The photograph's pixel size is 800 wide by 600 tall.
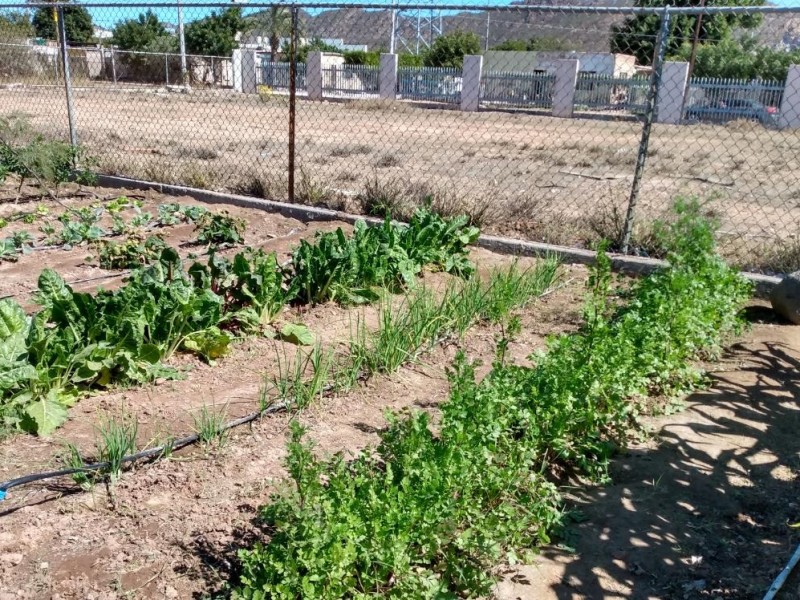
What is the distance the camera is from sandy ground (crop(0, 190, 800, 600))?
8.59 feet

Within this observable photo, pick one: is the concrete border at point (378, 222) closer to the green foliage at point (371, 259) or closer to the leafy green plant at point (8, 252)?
the green foliage at point (371, 259)

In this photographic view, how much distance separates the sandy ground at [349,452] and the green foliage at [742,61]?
1276 inches

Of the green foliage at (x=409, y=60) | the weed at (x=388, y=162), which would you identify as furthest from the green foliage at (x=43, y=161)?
the green foliage at (x=409, y=60)

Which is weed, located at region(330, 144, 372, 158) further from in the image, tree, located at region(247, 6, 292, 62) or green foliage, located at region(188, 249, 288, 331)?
green foliage, located at region(188, 249, 288, 331)

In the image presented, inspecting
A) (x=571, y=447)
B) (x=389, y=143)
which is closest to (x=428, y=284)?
(x=571, y=447)

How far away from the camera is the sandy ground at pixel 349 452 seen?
262 centimetres

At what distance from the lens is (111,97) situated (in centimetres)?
2839

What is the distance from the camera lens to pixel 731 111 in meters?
28.0

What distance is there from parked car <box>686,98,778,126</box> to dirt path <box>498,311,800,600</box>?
1030 inches

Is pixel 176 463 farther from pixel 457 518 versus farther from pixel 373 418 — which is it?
pixel 457 518

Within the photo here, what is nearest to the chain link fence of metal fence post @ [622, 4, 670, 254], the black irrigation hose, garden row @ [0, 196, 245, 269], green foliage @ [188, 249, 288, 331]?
metal fence post @ [622, 4, 670, 254]

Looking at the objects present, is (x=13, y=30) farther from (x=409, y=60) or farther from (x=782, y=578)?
(x=409, y=60)

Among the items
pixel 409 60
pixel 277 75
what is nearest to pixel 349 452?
pixel 277 75

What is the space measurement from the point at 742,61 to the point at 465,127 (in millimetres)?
17794
